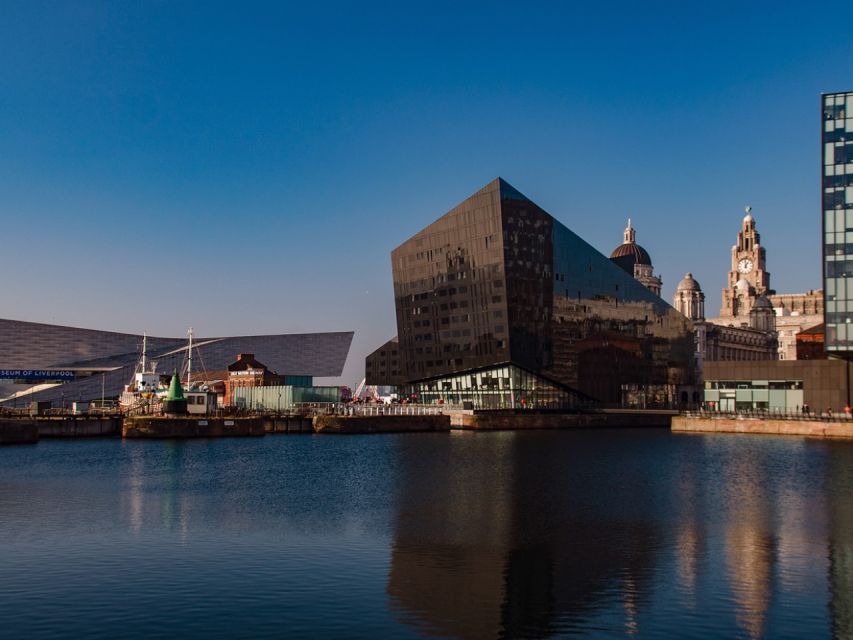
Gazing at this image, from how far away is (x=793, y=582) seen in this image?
→ 26.7 m

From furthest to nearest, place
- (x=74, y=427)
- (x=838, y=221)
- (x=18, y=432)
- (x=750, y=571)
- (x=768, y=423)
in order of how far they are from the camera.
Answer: (x=768, y=423) < (x=74, y=427) < (x=838, y=221) < (x=18, y=432) < (x=750, y=571)

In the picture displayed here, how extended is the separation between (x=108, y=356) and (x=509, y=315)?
10205 centimetres

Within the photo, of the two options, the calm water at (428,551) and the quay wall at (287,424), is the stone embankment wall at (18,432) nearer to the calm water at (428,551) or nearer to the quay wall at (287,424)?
the calm water at (428,551)

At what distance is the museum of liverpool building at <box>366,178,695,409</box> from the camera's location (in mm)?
121000

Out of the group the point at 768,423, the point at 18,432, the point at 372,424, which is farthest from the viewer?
the point at 372,424

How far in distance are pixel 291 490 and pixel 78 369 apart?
456 ft

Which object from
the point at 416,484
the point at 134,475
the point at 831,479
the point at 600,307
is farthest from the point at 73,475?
the point at 600,307

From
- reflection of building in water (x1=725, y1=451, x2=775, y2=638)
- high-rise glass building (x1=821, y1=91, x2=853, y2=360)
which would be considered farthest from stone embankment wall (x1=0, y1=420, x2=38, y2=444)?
high-rise glass building (x1=821, y1=91, x2=853, y2=360)

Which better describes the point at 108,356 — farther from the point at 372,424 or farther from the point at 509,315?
the point at 509,315

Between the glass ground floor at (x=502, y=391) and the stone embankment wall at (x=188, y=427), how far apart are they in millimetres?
35009

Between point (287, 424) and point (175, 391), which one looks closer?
point (175, 391)

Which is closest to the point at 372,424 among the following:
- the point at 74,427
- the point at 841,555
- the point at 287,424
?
the point at 287,424

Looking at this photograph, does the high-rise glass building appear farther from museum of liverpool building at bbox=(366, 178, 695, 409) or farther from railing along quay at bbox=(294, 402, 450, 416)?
railing along quay at bbox=(294, 402, 450, 416)

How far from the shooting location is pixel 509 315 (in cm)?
11975
